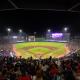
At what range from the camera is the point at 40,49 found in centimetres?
4575

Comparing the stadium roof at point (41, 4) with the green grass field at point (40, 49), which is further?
the green grass field at point (40, 49)

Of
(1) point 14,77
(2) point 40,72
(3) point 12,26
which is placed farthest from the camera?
(3) point 12,26

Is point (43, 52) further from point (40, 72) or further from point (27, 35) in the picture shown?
point (40, 72)

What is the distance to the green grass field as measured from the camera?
145 feet

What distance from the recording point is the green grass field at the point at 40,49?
44.2 meters

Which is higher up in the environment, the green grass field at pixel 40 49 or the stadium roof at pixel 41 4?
the stadium roof at pixel 41 4

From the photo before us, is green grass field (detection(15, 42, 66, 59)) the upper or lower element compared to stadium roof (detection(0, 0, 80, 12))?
lower

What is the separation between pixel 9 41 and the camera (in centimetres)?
4584

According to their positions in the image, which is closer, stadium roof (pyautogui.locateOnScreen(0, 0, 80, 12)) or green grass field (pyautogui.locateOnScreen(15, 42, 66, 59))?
stadium roof (pyautogui.locateOnScreen(0, 0, 80, 12))

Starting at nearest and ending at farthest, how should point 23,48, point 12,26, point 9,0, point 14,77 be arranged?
1. point 14,77
2. point 9,0
3. point 23,48
4. point 12,26

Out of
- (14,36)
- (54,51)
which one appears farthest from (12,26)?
(54,51)

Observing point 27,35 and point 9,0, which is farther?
point 27,35

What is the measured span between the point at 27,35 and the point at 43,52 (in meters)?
3.95

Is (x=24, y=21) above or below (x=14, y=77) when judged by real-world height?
above
